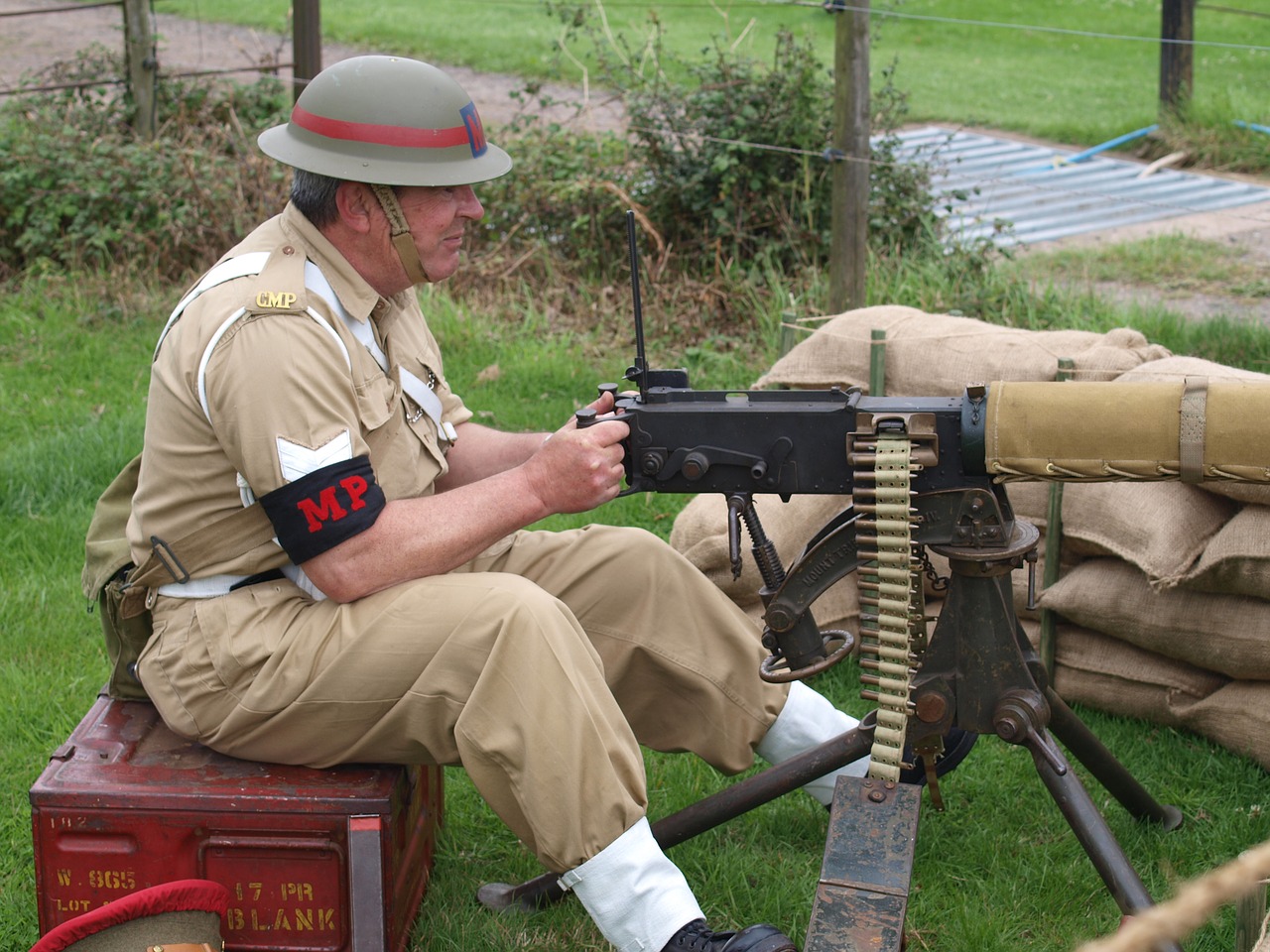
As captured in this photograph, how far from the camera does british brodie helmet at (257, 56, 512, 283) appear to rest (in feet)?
10.3

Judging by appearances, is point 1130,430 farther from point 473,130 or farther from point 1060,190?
point 1060,190

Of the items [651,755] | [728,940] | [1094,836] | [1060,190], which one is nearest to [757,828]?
[651,755]

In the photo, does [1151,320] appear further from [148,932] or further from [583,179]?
[148,932]

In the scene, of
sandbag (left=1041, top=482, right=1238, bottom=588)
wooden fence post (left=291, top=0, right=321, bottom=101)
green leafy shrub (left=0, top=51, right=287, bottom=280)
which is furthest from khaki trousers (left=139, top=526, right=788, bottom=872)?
wooden fence post (left=291, top=0, right=321, bottom=101)

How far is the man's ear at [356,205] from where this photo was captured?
3213 mm

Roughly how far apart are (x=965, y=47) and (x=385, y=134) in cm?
1790

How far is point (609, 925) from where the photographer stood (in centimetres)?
292

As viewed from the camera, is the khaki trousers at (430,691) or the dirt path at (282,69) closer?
the khaki trousers at (430,691)

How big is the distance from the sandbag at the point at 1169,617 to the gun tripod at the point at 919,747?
78 centimetres

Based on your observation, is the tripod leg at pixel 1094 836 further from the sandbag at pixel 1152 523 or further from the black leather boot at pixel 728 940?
the sandbag at pixel 1152 523

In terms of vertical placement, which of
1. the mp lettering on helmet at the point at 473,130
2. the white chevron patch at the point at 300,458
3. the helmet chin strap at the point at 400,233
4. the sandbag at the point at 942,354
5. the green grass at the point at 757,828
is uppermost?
the mp lettering on helmet at the point at 473,130

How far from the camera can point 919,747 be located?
3125 mm

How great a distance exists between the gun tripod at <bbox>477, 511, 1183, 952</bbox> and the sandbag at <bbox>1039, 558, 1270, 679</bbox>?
30.6 inches

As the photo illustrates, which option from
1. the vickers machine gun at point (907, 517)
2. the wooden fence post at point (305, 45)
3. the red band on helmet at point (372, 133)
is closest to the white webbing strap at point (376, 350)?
the red band on helmet at point (372, 133)
